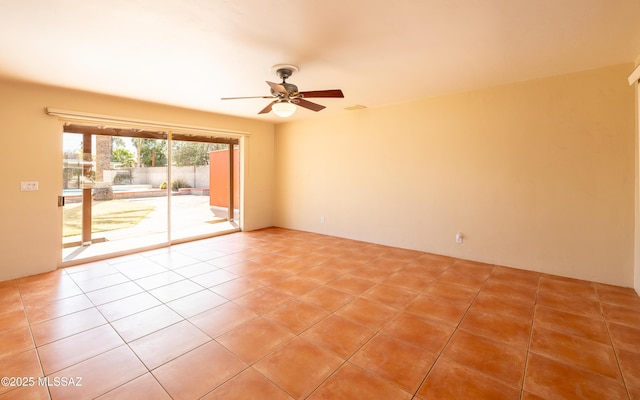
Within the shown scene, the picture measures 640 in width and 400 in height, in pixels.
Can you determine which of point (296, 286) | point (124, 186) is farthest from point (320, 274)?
point (124, 186)

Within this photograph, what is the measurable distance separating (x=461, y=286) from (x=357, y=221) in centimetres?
252

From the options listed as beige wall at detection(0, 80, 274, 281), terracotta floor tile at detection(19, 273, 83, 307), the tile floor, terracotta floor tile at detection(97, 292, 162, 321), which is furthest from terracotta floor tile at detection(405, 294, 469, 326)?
beige wall at detection(0, 80, 274, 281)

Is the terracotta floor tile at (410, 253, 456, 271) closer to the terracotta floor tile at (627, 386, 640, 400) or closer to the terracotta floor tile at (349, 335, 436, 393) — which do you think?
the terracotta floor tile at (349, 335, 436, 393)

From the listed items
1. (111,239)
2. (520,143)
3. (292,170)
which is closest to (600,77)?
(520,143)

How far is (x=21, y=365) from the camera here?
1993 mm

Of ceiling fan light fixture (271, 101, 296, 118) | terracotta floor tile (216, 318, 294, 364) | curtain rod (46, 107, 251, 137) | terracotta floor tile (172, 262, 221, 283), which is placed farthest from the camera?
curtain rod (46, 107, 251, 137)

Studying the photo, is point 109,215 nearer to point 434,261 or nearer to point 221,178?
point 221,178

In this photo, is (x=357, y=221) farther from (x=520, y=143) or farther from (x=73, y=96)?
(x=73, y=96)

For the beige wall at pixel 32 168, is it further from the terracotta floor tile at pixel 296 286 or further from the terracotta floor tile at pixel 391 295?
the terracotta floor tile at pixel 391 295

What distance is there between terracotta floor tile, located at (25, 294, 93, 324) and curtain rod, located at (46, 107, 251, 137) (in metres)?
2.53

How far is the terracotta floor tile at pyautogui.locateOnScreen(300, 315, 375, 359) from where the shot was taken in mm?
2217

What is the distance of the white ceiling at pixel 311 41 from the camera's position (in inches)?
84.6

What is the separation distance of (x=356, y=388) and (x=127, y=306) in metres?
2.43

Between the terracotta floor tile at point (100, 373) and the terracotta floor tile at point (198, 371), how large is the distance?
0.62 feet
